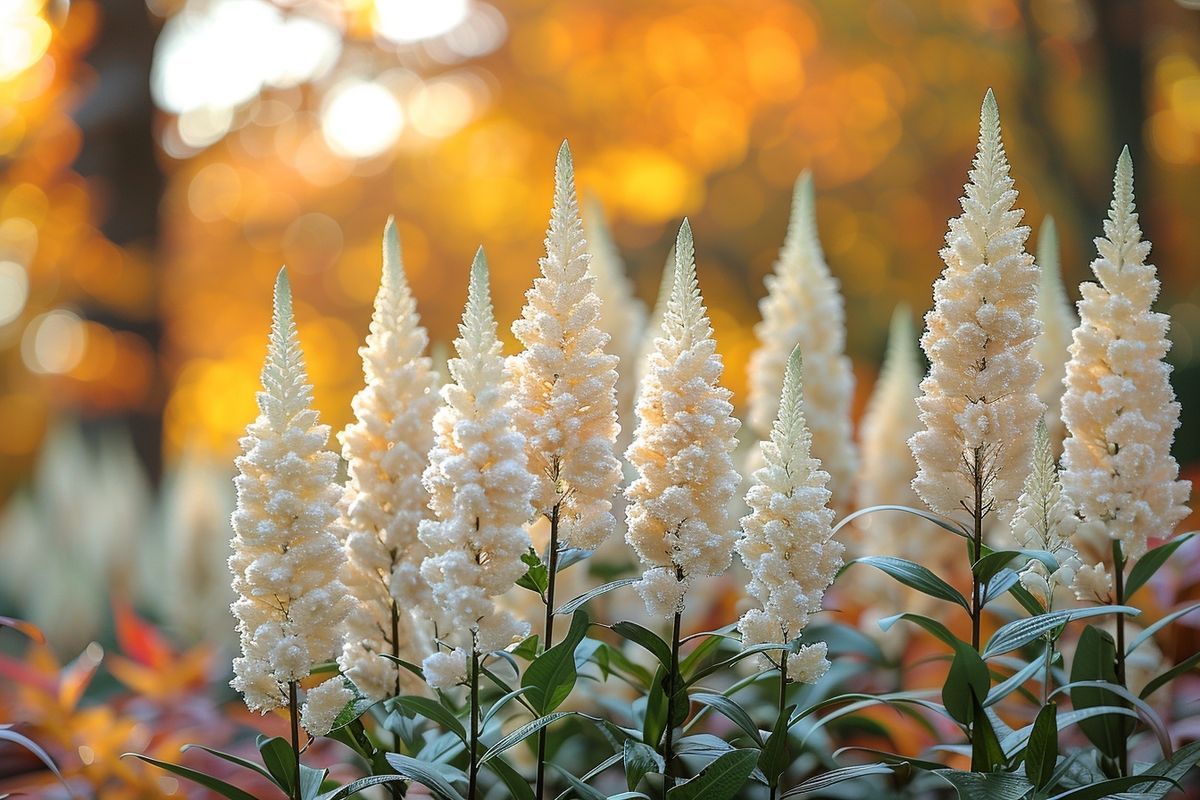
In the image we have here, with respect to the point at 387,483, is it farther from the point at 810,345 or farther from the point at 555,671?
the point at 810,345

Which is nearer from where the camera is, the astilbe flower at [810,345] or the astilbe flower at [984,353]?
the astilbe flower at [984,353]

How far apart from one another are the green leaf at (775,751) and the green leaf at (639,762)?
0.59 ft

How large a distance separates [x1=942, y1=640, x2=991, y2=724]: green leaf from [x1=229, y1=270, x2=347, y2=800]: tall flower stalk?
1.05 metres

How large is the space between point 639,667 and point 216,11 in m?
8.21

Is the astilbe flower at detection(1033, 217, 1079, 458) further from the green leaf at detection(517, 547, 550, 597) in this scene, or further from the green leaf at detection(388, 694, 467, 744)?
the green leaf at detection(388, 694, 467, 744)

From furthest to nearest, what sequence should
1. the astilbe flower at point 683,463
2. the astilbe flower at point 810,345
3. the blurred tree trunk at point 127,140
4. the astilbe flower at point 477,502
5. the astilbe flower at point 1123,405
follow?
the blurred tree trunk at point 127,140
the astilbe flower at point 810,345
the astilbe flower at point 1123,405
the astilbe flower at point 683,463
the astilbe flower at point 477,502

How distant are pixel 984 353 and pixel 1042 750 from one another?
0.69 metres

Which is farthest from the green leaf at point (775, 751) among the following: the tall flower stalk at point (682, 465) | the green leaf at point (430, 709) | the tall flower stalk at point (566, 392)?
the green leaf at point (430, 709)

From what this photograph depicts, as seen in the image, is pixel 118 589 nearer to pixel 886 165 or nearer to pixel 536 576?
pixel 536 576

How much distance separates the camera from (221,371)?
38.4 ft

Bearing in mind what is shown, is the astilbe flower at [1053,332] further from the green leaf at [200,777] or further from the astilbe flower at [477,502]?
the green leaf at [200,777]

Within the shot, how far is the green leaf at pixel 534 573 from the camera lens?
1.77 metres

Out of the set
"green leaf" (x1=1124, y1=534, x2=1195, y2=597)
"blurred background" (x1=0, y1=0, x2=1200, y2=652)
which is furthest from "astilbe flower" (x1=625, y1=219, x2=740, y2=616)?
"blurred background" (x1=0, y1=0, x2=1200, y2=652)

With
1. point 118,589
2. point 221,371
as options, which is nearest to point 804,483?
point 118,589
